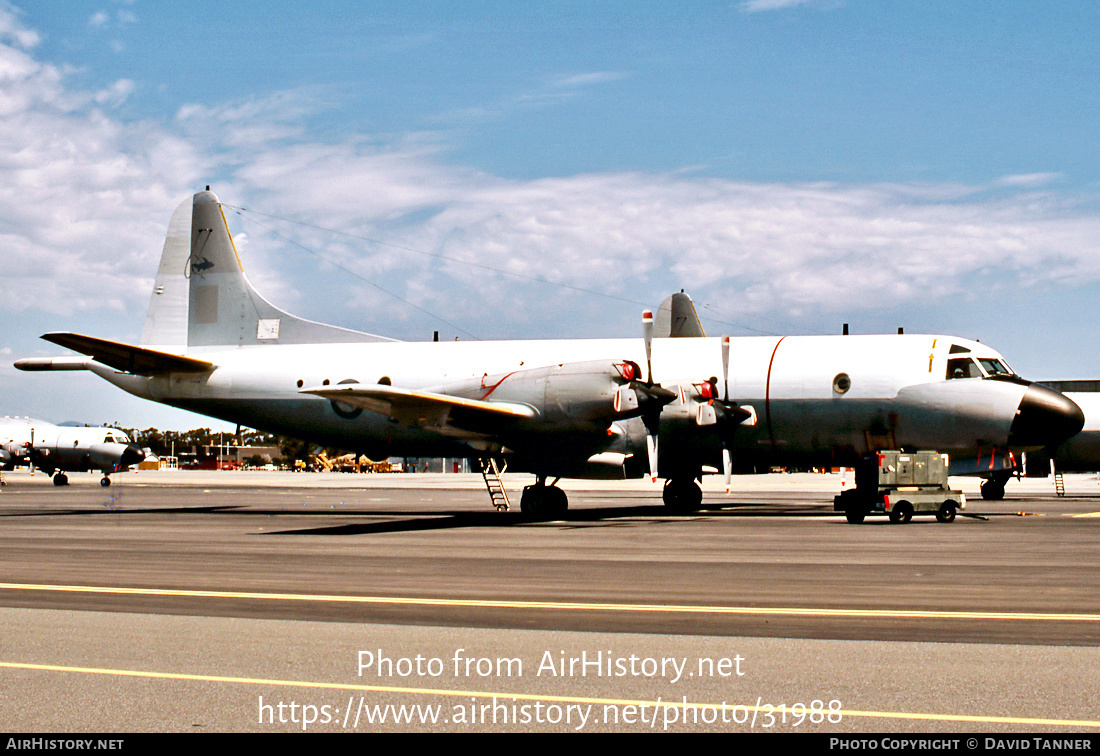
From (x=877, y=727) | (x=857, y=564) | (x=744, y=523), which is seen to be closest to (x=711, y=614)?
(x=877, y=727)

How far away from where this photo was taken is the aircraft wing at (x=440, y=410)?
2397cm

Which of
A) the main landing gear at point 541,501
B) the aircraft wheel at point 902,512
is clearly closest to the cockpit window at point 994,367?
the aircraft wheel at point 902,512

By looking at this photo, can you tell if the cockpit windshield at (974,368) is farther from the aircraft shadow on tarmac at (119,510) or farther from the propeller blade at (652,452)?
the aircraft shadow on tarmac at (119,510)

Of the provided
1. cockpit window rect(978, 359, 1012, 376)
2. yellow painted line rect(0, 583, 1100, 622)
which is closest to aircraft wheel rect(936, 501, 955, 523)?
cockpit window rect(978, 359, 1012, 376)

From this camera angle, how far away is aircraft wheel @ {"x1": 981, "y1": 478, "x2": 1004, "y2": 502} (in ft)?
128

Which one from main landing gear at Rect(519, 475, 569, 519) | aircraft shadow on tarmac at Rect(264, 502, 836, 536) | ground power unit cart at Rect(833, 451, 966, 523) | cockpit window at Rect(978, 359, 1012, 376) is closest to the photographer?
aircraft shadow on tarmac at Rect(264, 502, 836, 536)

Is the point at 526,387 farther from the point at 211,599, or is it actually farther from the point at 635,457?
the point at 211,599

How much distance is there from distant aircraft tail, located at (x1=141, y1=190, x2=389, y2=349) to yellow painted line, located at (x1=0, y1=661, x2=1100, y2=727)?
25.7 meters

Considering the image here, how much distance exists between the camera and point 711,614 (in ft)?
32.9

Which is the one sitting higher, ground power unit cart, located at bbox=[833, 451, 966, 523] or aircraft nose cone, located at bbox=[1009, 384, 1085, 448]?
aircraft nose cone, located at bbox=[1009, 384, 1085, 448]

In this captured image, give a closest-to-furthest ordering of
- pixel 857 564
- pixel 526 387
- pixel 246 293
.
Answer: pixel 857 564, pixel 526 387, pixel 246 293

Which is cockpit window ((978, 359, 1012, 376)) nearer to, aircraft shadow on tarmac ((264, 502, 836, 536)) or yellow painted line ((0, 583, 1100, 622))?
aircraft shadow on tarmac ((264, 502, 836, 536))
